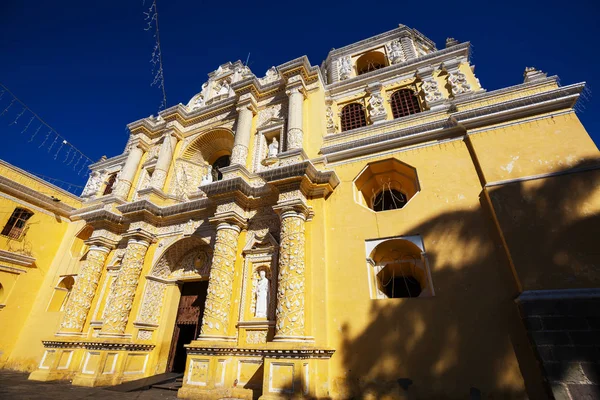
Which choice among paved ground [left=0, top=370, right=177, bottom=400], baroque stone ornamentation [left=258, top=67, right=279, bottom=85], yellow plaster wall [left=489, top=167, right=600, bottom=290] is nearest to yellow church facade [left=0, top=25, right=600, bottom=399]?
yellow plaster wall [left=489, top=167, right=600, bottom=290]

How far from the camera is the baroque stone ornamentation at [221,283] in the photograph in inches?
291

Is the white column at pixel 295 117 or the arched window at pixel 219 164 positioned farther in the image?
the arched window at pixel 219 164

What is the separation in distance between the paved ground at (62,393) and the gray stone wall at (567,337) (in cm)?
752

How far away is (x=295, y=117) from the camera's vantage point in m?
9.95

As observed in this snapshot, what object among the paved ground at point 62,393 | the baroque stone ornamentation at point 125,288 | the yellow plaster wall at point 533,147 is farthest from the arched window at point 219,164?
the yellow plaster wall at point 533,147

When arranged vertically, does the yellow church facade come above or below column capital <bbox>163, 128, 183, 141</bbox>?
below

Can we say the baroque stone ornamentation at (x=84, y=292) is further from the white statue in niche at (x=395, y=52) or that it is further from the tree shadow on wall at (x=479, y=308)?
the white statue in niche at (x=395, y=52)

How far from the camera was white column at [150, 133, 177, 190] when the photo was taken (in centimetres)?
1157

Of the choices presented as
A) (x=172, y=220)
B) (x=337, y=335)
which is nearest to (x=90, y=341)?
(x=172, y=220)

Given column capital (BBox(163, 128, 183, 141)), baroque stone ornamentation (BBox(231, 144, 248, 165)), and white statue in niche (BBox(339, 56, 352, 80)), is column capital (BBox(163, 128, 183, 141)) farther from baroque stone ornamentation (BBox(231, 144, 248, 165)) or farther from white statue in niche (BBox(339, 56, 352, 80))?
white statue in niche (BBox(339, 56, 352, 80))

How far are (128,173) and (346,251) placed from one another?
10.5 metres

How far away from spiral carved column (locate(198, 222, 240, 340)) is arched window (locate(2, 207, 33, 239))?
1084 cm

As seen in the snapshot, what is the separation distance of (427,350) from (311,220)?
398cm

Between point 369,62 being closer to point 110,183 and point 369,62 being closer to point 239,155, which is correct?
point 239,155
